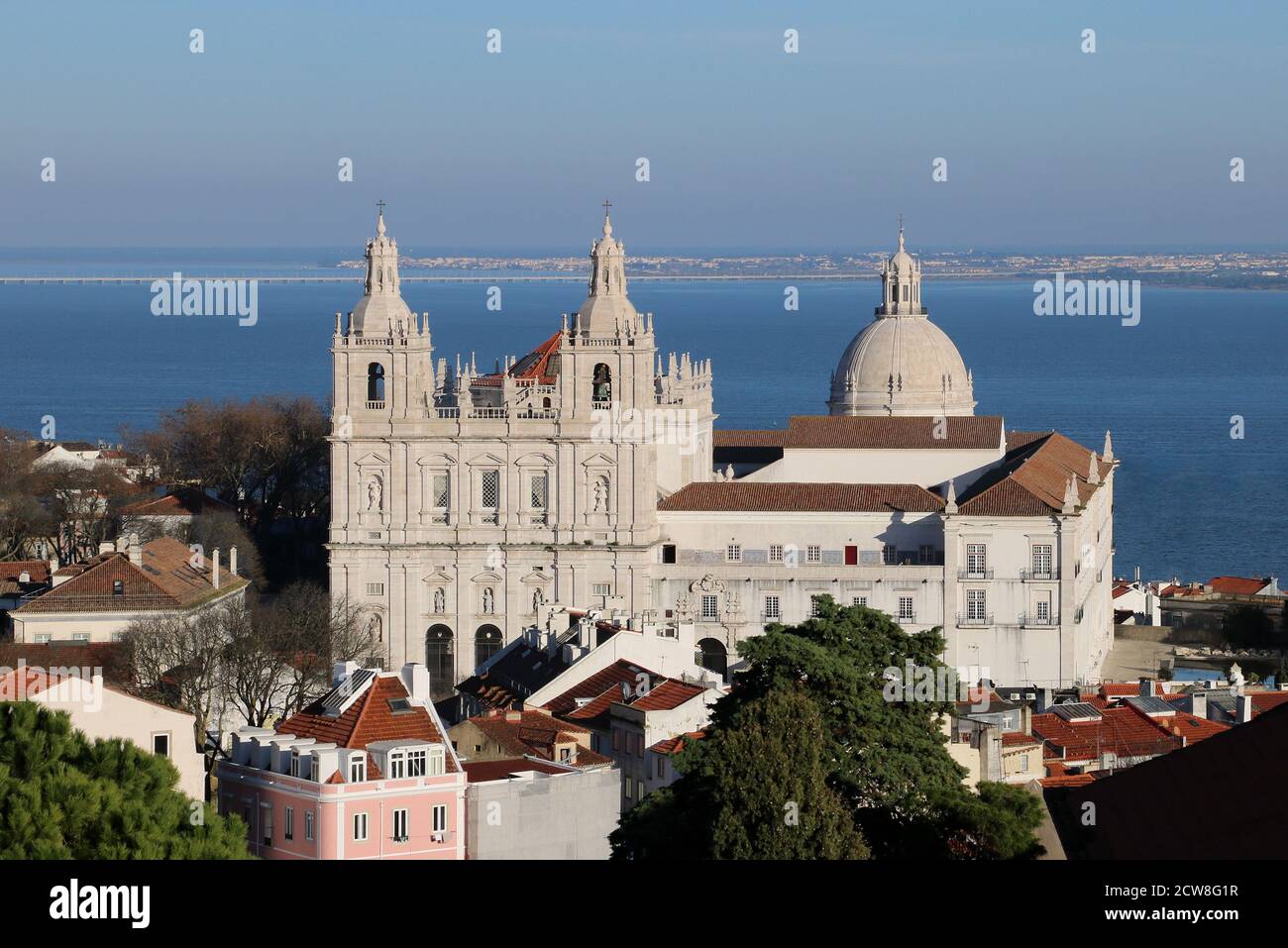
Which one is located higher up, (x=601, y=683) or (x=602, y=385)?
(x=602, y=385)

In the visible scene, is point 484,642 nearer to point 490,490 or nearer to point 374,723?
point 490,490

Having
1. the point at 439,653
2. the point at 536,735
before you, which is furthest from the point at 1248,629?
the point at 536,735

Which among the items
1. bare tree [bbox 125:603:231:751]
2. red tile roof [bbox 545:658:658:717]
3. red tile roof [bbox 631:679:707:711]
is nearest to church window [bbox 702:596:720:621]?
bare tree [bbox 125:603:231:751]

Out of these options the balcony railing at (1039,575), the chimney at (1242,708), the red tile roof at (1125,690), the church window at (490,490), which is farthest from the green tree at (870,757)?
the church window at (490,490)

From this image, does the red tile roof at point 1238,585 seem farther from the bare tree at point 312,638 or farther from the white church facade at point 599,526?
the bare tree at point 312,638
